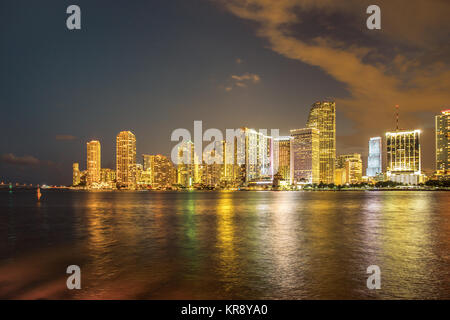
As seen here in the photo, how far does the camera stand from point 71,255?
76.0 ft

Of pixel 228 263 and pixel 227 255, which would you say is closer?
pixel 228 263

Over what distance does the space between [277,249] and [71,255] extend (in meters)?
15.5

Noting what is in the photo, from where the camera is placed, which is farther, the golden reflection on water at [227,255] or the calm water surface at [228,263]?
the golden reflection on water at [227,255]

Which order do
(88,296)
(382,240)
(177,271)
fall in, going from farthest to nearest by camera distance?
(382,240), (177,271), (88,296)

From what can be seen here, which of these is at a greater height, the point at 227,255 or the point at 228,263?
the point at 228,263

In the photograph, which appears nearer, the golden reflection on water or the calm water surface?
the calm water surface

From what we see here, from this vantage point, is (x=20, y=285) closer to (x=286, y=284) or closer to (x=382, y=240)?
(x=286, y=284)

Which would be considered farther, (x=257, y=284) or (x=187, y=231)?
(x=187, y=231)

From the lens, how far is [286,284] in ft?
51.3
